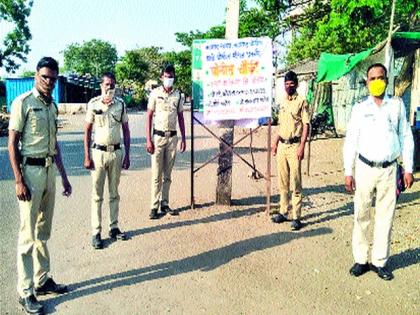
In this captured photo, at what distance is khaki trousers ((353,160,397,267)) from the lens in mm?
4527

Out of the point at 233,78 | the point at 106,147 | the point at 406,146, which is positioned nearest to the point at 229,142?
the point at 233,78

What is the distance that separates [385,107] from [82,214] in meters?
4.69

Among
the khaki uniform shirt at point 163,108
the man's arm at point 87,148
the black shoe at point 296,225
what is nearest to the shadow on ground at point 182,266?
the black shoe at point 296,225

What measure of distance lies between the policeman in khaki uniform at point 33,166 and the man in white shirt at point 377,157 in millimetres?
3007

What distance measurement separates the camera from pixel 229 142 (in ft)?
23.4

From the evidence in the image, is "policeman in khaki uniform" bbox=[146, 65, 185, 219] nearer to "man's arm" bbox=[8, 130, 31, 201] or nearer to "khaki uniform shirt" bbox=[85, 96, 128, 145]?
"khaki uniform shirt" bbox=[85, 96, 128, 145]

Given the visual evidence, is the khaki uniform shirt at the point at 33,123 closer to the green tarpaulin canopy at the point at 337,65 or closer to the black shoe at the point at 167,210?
the black shoe at the point at 167,210

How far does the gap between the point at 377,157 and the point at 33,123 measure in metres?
3.34

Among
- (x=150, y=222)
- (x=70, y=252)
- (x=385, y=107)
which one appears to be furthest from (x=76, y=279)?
(x=385, y=107)

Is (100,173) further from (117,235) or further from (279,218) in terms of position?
(279,218)

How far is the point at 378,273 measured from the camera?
465 centimetres

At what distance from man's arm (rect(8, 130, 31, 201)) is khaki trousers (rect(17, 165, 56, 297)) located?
0.08 m

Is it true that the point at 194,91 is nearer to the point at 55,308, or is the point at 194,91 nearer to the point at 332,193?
the point at 332,193

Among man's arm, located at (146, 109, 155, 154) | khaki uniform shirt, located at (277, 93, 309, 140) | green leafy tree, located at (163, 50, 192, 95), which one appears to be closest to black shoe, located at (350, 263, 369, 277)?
khaki uniform shirt, located at (277, 93, 309, 140)
